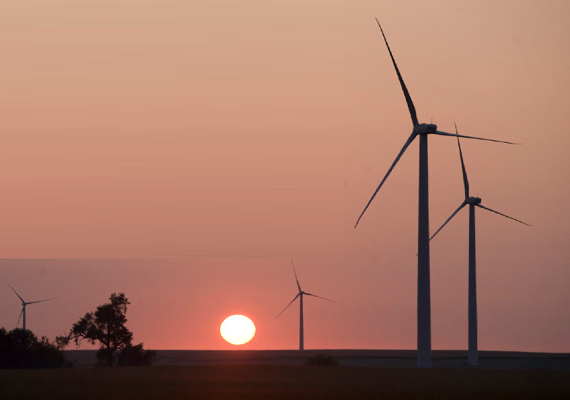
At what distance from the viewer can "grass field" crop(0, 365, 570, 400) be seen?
57.0 m

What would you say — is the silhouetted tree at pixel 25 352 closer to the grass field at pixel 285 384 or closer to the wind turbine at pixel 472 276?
the grass field at pixel 285 384

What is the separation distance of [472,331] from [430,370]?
32.0 m

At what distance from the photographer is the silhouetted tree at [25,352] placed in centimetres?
10088

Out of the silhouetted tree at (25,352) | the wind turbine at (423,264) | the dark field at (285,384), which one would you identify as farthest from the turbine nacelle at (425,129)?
the silhouetted tree at (25,352)

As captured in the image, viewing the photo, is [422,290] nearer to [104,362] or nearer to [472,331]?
[472,331]

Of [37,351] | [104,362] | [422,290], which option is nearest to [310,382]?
[422,290]

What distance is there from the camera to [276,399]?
53.5 meters

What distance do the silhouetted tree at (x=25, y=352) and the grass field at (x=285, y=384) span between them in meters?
20.0

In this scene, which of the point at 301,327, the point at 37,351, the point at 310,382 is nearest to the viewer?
the point at 310,382

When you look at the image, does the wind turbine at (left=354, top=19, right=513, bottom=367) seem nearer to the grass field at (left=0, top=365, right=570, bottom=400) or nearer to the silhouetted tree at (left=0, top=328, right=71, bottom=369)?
the grass field at (left=0, top=365, right=570, bottom=400)

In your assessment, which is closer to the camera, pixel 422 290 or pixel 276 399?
pixel 276 399

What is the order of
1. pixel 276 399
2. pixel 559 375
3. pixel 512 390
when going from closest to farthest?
pixel 276 399 < pixel 512 390 < pixel 559 375

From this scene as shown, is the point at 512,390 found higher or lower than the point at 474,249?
lower

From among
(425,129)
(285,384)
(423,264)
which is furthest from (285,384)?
(425,129)
